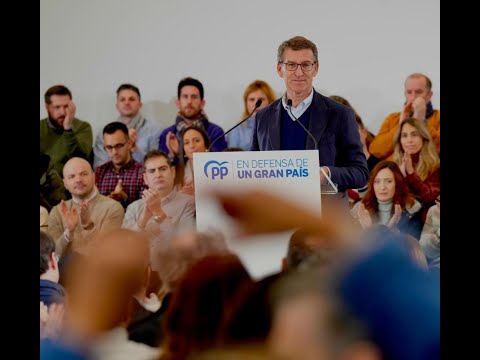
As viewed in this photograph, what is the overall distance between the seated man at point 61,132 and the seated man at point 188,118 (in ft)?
1.53

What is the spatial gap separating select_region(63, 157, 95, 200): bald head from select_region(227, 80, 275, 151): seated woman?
867mm

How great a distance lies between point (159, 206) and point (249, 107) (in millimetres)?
802

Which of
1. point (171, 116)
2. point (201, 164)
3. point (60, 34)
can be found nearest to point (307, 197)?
point (201, 164)

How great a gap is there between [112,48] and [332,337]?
2.13m

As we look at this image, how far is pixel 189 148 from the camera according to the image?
16.3ft

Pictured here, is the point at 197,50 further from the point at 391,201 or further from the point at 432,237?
the point at 432,237

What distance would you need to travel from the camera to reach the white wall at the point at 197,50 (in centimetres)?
503

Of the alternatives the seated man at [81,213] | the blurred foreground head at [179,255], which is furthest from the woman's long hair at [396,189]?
the seated man at [81,213]

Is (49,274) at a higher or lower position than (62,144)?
lower

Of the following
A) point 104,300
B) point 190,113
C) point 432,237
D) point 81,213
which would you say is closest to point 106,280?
point 104,300

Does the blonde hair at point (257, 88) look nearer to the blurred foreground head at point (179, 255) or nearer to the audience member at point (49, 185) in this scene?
the blurred foreground head at point (179, 255)

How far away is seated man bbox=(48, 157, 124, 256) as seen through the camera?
195 inches

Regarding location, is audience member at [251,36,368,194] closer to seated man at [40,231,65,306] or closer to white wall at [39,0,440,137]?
white wall at [39,0,440,137]
